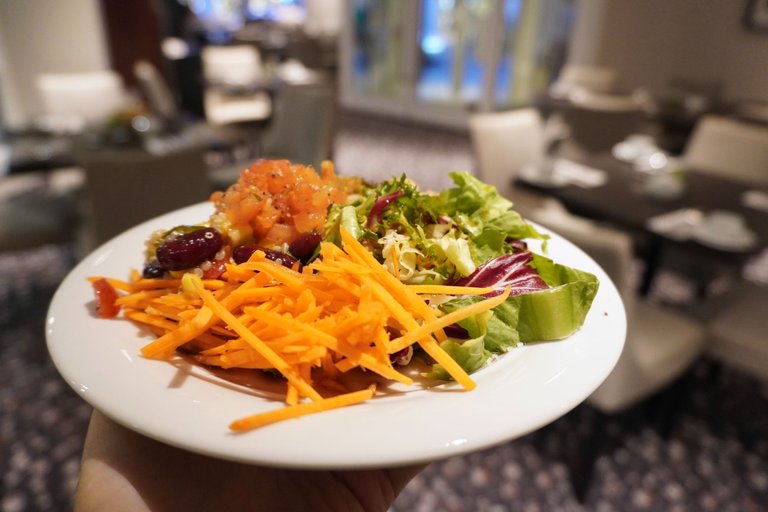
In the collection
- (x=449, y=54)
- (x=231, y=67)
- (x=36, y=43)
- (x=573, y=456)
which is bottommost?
(x=573, y=456)

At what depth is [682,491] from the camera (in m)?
2.48

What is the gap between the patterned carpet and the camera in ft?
7.87

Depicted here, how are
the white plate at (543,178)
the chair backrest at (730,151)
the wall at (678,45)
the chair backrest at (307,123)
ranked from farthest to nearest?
the wall at (678,45), the chair backrest at (307,123), the chair backrest at (730,151), the white plate at (543,178)

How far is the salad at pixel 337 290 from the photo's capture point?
0.92 meters

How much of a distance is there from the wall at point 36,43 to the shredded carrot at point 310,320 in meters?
6.37

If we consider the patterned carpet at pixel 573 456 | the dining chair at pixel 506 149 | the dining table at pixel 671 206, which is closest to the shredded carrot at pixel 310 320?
the patterned carpet at pixel 573 456

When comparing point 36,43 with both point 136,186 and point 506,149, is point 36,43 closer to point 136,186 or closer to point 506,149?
point 136,186

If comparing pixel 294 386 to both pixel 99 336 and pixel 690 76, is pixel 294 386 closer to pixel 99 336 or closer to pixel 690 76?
pixel 99 336

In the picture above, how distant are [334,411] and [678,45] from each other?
9.90m

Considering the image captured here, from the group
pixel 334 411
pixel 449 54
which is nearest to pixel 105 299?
pixel 334 411

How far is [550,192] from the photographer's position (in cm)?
310

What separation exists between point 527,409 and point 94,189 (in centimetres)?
253

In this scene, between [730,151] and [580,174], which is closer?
[580,174]

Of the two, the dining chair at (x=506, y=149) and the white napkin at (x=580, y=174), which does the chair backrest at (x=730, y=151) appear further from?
the dining chair at (x=506, y=149)
